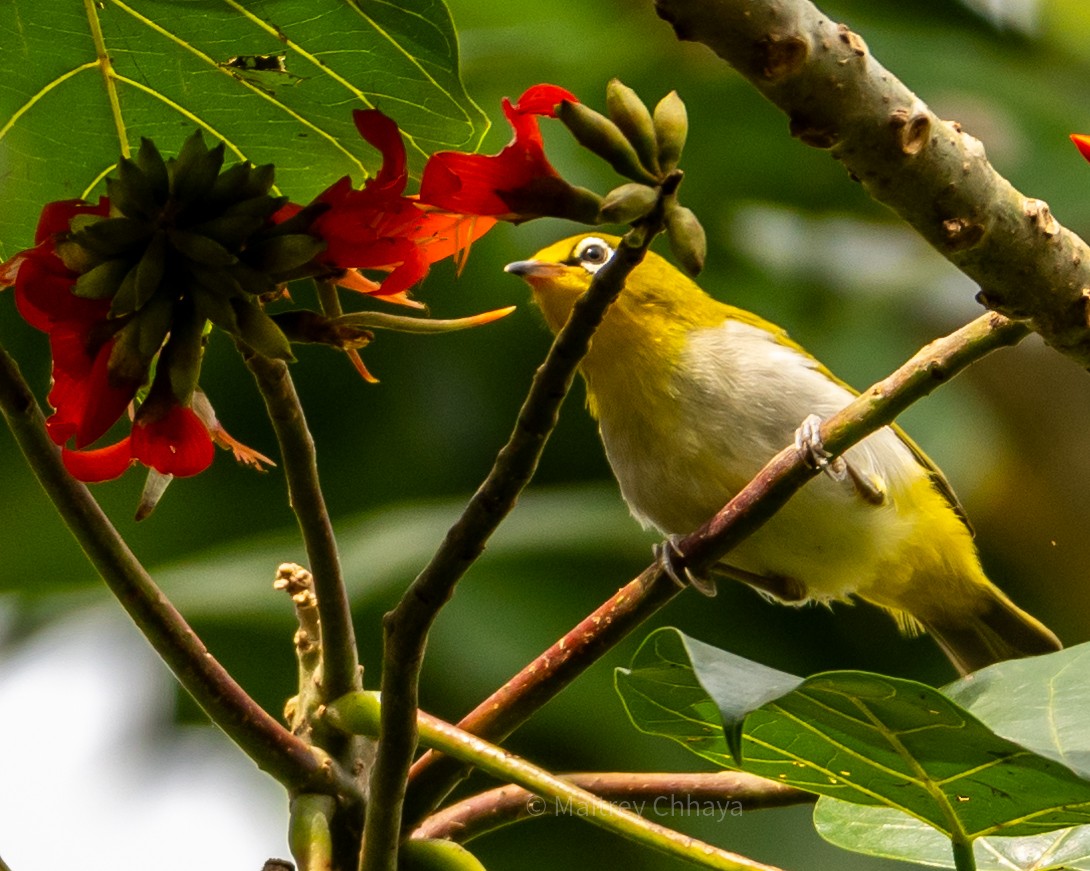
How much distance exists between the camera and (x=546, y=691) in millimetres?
1625

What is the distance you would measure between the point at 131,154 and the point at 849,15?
4.23m

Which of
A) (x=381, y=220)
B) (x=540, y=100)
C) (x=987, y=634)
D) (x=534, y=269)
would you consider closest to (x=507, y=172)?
(x=540, y=100)

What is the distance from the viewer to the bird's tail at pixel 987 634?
150 inches

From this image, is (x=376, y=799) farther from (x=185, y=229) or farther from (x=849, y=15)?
(x=849, y=15)

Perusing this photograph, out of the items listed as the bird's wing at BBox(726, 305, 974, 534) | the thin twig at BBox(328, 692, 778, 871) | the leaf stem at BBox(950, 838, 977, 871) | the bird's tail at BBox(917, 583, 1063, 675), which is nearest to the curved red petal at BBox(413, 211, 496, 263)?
the thin twig at BBox(328, 692, 778, 871)

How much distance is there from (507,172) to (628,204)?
244 millimetres

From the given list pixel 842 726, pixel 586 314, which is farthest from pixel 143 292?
pixel 842 726

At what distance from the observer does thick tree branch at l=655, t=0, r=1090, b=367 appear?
3.47 ft

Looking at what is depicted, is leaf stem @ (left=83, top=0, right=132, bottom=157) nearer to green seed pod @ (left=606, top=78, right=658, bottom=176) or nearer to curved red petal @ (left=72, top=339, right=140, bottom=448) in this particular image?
curved red petal @ (left=72, top=339, right=140, bottom=448)

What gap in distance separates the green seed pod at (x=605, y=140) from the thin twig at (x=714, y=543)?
581 millimetres

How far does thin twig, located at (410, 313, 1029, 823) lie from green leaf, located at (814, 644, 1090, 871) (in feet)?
1.17

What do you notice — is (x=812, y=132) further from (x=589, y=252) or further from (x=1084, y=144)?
(x=589, y=252)

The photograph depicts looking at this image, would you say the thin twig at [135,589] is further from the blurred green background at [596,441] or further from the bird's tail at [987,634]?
the blurred green background at [596,441]

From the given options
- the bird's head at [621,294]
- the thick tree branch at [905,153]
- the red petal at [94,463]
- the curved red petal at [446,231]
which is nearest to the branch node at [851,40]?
the thick tree branch at [905,153]
